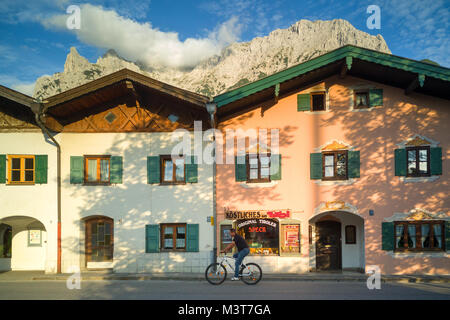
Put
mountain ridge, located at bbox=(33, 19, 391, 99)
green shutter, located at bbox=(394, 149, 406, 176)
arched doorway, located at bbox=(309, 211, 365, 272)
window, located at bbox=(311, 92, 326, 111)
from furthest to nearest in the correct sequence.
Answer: mountain ridge, located at bbox=(33, 19, 391, 99)
arched doorway, located at bbox=(309, 211, 365, 272)
window, located at bbox=(311, 92, 326, 111)
green shutter, located at bbox=(394, 149, 406, 176)

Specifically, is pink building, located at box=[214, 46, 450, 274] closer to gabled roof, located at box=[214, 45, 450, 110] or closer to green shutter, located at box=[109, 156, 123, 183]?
gabled roof, located at box=[214, 45, 450, 110]

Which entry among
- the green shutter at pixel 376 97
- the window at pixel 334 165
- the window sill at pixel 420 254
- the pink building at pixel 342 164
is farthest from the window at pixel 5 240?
the green shutter at pixel 376 97

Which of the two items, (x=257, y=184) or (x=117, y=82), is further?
(x=257, y=184)

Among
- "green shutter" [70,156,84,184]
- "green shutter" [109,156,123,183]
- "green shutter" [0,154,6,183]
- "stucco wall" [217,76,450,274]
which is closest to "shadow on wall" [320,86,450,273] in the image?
"stucco wall" [217,76,450,274]

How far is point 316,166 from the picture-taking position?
534 inches

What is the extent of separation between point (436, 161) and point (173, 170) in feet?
34.1

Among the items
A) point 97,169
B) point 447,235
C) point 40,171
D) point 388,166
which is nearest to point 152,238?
point 97,169

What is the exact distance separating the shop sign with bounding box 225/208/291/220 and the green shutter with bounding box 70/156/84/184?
621 cm

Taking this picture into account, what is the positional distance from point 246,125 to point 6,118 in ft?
32.7

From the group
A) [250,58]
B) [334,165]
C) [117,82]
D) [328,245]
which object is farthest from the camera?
[250,58]

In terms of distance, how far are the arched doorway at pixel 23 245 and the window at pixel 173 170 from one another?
6.29 meters

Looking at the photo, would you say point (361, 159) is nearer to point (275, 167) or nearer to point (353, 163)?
point (353, 163)

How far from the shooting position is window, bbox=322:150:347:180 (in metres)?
13.6

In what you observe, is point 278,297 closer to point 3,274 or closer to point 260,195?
point 260,195
